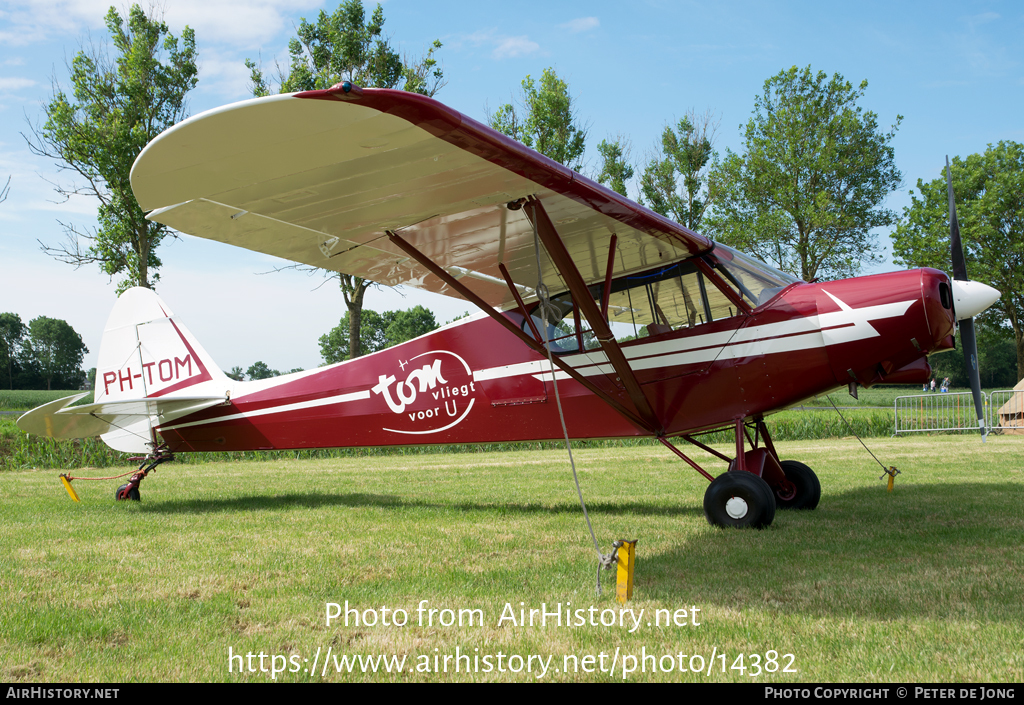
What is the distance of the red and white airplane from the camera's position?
363cm

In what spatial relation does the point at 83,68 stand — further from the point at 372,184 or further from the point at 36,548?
the point at 372,184

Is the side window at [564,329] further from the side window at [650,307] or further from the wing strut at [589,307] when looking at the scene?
the wing strut at [589,307]

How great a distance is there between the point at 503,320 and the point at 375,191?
4.81 feet

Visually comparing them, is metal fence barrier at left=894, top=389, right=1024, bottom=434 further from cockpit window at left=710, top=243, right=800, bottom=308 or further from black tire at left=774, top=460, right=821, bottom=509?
cockpit window at left=710, top=243, right=800, bottom=308

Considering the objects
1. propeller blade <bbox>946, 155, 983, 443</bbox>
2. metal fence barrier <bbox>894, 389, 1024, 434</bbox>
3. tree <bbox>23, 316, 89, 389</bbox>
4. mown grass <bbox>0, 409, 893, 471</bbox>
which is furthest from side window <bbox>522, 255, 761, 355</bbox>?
tree <bbox>23, 316, 89, 389</bbox>

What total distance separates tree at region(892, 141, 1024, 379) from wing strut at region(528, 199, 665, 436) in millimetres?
27755

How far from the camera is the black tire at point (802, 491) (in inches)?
258

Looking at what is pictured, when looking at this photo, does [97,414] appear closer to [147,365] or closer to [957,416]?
[147,365]

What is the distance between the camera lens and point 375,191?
170 inches

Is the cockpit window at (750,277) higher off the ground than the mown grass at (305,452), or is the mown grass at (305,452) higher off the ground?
the cockpit window at (750,277)

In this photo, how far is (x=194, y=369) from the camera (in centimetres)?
899

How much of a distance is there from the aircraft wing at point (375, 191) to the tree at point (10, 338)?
78160 millimetres

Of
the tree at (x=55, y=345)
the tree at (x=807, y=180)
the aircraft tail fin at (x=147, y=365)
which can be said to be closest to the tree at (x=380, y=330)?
the tree at (x=55, y=345)

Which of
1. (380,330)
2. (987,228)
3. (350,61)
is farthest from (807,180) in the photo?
(380,330)
